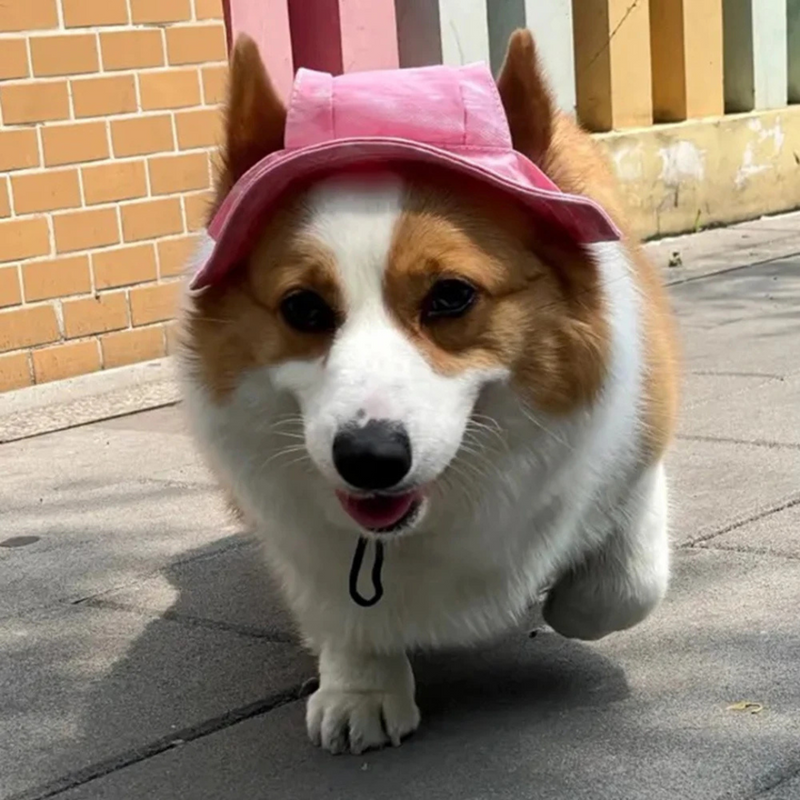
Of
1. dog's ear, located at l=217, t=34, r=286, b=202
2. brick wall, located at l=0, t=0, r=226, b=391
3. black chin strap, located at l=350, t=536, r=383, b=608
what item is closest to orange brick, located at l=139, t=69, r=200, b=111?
brick wall, located at l=0, t=0, r=226, b=391

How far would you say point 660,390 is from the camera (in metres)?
3.38

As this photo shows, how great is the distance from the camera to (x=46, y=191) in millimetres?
6992

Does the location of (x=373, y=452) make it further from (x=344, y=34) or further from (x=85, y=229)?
(x=344, y=34)

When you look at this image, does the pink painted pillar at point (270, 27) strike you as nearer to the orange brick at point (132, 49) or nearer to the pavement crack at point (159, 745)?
the orange brick at point (132, 49)

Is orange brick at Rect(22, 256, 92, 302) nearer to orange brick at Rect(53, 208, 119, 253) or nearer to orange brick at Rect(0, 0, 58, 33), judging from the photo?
orange brick at Rect(53, 208, 119, 253)

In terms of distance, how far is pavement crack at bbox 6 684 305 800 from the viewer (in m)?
3.07

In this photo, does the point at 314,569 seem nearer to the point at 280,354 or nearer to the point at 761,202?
the point at 280,354

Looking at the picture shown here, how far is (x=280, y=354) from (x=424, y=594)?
585 mm

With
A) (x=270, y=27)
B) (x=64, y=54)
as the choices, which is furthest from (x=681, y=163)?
(x=64, y=54)

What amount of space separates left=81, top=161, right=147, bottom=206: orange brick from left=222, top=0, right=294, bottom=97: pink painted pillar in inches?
41.8

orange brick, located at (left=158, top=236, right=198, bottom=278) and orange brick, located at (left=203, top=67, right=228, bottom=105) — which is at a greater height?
orange brick, located at (left=203, top=67, right=228, bottom=105)


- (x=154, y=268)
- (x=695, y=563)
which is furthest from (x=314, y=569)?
(x=154, y=268)

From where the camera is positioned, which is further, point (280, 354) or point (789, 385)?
point (789, 385)

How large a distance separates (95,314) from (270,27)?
1.95m
